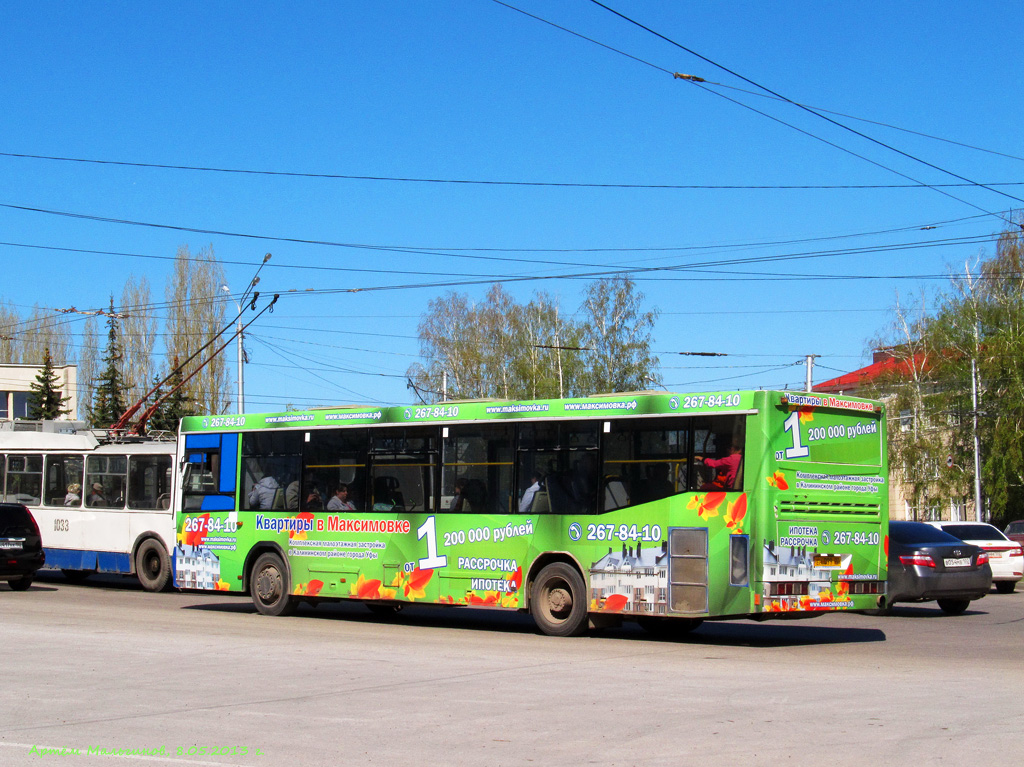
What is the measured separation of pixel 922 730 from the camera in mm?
8203

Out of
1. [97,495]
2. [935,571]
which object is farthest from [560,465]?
[97,495]

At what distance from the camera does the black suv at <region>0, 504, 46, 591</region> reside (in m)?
23.1

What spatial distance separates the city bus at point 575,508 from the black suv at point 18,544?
625 centimetres

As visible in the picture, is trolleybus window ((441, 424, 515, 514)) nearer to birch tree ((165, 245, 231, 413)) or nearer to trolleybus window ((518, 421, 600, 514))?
trolleybus window ((518, 421, 600, 514))

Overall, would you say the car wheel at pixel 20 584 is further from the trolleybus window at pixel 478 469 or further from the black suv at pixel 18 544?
the trolleybus window at pixel 478 469

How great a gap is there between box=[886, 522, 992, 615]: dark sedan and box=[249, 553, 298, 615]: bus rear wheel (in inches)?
353

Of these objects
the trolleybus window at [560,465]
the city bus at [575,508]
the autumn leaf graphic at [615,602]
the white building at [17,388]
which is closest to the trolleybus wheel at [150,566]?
the city bus at [575,508]

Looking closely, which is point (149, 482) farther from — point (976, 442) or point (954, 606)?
point (976, 442)

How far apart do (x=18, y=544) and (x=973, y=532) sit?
18601mm

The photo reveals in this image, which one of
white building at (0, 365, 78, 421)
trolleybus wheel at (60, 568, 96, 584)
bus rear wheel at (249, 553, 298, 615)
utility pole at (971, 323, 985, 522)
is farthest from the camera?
white building at (0, 365, 78, 421)

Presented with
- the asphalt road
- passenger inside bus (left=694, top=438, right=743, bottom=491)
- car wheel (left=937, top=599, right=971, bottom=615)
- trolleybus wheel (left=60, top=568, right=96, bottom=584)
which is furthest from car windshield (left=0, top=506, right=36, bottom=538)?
car wheel (left=937, top=599, right=971, bottom=615)

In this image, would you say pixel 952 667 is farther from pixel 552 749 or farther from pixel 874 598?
pixel 552 749

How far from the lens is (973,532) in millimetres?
24656

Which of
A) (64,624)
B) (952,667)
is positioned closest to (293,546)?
(64,624)
